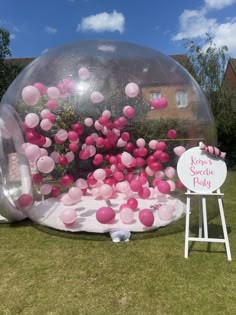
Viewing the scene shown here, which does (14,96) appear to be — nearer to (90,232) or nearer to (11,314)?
(90,232)

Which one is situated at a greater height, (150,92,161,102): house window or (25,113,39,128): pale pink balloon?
(150,92,161,102): house window

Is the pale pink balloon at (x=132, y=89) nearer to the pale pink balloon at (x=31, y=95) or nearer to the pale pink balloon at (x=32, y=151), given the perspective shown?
the pale pink balloon at (x=31, y=95)

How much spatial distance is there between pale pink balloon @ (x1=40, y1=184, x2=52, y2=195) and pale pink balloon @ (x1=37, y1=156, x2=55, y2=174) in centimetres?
37

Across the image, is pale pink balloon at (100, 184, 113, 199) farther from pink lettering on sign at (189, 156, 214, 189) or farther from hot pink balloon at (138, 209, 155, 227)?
pink lettering on sign at (189, 156, 214, 189)

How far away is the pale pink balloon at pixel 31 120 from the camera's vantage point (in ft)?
15.7

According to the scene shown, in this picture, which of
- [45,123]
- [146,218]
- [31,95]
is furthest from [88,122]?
[146,218]

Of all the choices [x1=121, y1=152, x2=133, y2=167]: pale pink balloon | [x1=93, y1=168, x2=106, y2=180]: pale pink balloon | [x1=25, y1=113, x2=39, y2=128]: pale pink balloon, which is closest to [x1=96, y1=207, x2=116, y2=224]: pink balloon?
[x1=93, y1=168, x2=106, y2=180]: pale pink balloon

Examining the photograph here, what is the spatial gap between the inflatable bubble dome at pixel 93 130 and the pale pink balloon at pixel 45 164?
0.05 ft

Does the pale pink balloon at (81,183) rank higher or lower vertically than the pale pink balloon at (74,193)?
higher

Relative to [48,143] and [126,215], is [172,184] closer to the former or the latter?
[126,215]

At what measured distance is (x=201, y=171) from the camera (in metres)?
3.81

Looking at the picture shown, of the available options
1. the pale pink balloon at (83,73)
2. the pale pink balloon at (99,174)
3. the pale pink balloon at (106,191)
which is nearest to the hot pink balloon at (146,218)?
the pale pink balloon at (106,191)

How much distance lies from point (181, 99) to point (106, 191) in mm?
1855

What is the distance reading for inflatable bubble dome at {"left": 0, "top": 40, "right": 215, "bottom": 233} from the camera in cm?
484
